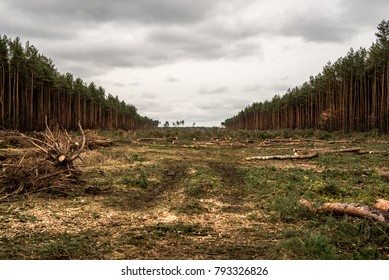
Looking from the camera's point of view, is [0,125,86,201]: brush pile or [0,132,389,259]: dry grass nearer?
[0,132,389,259]: dry grass

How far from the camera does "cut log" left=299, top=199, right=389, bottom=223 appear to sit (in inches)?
261

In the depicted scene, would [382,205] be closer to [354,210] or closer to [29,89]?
[354,210]

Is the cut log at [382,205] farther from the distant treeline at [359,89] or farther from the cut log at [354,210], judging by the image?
the distant treeline at [359,89]

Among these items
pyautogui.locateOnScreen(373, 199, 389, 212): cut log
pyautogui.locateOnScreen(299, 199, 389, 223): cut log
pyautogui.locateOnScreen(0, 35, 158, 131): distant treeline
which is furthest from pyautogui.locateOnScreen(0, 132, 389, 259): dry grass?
pyautogui.locateOnScreen(0, 35, 158, 131): distant treeline

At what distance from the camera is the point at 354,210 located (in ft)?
23.6

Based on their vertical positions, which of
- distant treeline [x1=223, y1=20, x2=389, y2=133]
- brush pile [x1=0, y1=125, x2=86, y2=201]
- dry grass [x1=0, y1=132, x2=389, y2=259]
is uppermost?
distant treeline [x1=223, y1=20, x2=389, y2=133]

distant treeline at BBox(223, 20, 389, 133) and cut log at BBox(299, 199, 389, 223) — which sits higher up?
distant treeline at BBox(223, 20, 389, 133)

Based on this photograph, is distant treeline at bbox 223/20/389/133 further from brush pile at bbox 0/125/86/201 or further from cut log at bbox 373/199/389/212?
brush pile at bbox 0/125/86/201

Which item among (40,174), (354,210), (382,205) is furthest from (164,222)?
(40,174)

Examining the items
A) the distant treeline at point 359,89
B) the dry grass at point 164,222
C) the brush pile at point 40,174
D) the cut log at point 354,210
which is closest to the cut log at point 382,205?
the cut log at point 354,210

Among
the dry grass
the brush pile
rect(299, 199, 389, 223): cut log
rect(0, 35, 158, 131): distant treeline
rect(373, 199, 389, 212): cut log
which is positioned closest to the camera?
the dry grass

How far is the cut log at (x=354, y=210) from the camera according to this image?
261 inches
